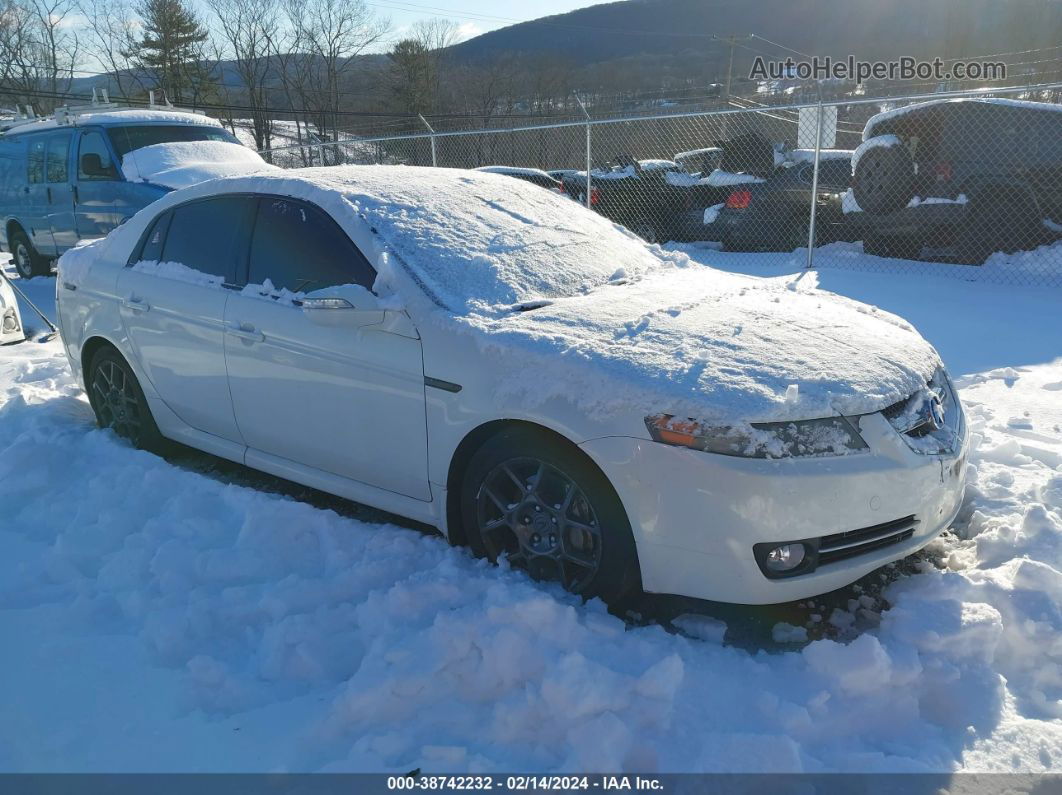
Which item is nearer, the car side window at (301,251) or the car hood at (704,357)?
the car hood at (704,357)

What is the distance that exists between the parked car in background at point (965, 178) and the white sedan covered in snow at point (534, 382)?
6.13m

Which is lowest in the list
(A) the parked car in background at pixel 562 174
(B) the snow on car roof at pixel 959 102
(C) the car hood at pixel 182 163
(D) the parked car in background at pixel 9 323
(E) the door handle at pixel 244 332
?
(D) the parked car in background at pixel 9 323

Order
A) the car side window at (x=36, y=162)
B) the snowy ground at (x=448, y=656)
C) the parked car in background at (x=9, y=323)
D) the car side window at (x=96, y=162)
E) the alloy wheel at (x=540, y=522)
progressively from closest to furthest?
the snowy ground at (x=448, y=656) → the alloy wheel at (x=540, y=522) → the parked car in background at (x=9, y=323) → the car side window at (x=96, y=162) → the car side window at (x=36, y=162)

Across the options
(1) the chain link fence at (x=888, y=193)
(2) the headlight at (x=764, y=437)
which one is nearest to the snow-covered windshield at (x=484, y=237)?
(2) the headlight at (x=764, y=437)

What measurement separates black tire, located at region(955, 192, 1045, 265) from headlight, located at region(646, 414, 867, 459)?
759cm

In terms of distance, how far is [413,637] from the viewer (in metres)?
2.65

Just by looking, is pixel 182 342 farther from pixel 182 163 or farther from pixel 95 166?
pixel 95 166

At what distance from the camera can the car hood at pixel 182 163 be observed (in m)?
9.30

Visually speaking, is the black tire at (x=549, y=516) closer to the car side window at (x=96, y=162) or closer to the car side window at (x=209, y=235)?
the car side window at (x=209, y=235)

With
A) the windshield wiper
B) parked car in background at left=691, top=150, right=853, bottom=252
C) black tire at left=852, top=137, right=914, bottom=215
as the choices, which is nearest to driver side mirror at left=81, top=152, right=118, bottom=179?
parked car in background at left=691, top=150, right=853, bottom=252

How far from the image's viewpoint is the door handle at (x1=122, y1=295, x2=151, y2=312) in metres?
4.27

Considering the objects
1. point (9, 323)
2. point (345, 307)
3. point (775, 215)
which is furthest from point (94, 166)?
point (775, 215)

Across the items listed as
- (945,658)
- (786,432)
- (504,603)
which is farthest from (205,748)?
(945,658)

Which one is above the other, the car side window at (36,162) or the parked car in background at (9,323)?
the car side window at (36,162)
